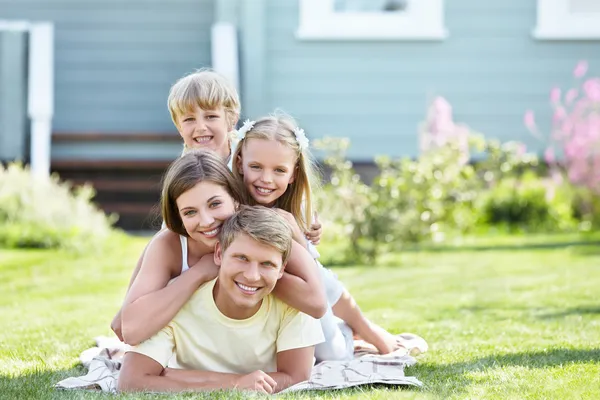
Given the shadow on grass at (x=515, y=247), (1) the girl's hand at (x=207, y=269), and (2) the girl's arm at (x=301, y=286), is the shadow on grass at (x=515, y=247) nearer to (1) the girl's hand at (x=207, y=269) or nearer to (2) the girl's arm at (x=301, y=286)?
(2) the girl's arm at (x=301, y=286)

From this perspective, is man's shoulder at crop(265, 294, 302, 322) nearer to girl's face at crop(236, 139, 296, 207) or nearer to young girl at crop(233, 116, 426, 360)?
young girl at crop(233, 116, 426, 360)

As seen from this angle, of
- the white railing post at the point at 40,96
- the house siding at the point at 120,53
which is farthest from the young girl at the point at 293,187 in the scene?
the house siding at the point at 120,53

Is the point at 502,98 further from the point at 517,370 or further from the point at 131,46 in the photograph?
the point at 517,370

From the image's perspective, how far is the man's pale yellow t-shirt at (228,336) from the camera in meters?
3.69

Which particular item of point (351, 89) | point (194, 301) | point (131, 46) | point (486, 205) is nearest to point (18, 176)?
point (131, 46)

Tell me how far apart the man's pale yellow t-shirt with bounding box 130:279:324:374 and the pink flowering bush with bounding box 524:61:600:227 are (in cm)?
591

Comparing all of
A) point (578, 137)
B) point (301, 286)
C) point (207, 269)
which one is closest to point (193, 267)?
point (207, 269)

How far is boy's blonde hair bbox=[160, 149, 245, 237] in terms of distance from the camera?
368cm

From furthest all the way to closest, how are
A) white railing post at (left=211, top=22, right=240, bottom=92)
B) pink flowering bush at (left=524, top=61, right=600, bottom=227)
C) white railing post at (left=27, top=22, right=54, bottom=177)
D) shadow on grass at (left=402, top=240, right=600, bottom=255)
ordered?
pink flowering bush at (left=524, top=61, right=600, bottom=227)
white railing post at (left=211, top=22, right=240, bottom=92)
white railing post at (left=27, top=22, right=54, bottom=177)
shadow on grass at (left=402, top=240, right=600, bottom=255)

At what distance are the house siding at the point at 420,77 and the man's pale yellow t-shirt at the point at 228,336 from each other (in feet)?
19.6

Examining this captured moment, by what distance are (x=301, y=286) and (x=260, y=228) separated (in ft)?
0.94

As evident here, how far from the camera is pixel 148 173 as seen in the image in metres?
9.44

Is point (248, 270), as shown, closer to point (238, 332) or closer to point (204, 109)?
point (238, 332)

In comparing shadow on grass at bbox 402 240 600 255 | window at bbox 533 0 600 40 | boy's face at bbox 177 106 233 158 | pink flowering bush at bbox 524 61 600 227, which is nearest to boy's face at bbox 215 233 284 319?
boy's face at bbox 177 106 233 158
